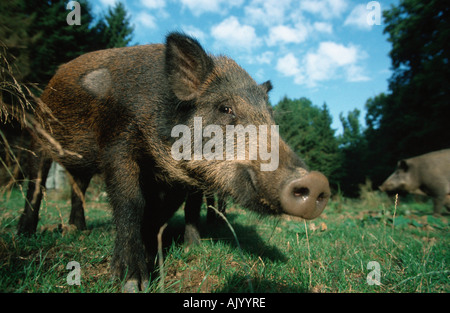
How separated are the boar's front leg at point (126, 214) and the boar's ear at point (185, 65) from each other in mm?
845

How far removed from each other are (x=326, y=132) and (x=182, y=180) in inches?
1327

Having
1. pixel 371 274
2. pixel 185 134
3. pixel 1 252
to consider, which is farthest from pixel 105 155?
pixel 371 274

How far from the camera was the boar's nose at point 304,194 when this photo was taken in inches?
69.1

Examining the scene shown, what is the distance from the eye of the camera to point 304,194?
1790 millimetres

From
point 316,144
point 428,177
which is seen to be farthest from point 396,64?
point 428,177

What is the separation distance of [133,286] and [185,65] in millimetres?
2211

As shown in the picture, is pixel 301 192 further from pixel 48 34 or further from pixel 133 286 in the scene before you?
pixel 48 34

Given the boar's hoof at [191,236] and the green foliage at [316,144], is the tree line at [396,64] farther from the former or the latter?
the boar's hoof at [191,236]

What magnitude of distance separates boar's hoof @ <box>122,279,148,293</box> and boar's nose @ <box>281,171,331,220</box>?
128 cm

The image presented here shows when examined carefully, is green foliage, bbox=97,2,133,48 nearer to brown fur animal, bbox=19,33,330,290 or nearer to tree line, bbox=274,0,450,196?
tree line, bbox=274,0,450,196

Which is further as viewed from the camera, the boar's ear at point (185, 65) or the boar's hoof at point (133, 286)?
the boar's ear at point (185, 65)

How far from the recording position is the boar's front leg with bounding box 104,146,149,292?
2.05 m

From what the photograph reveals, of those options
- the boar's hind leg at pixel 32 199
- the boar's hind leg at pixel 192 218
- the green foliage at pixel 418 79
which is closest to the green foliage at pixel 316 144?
the green foliage at pixel 418 79

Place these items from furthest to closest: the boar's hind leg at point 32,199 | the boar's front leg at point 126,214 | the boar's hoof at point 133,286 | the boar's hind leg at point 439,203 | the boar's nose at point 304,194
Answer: the boar's hind leg at point 439,203, the boar's hind leg at point 32,199, the boar's front leg at point 126,214, the boar's hoof at point 133,286, the boar's nose at point 304,194
